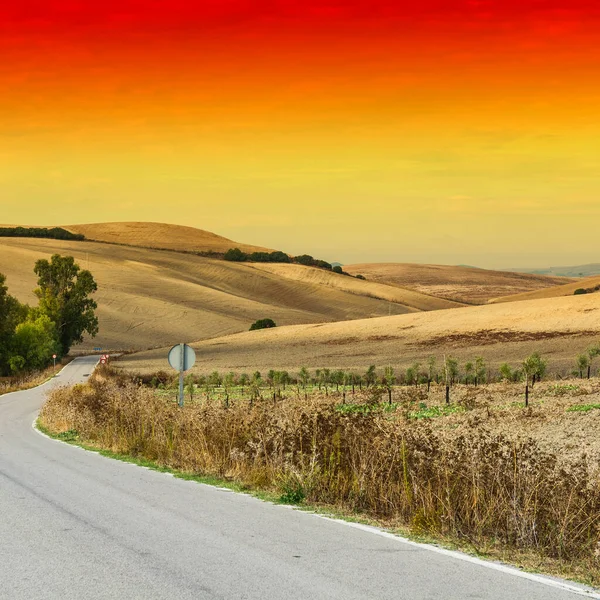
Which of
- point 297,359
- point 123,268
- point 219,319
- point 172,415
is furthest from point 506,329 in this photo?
point 123,268

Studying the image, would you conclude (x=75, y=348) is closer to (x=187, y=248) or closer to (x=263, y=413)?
(x=187, y=248)

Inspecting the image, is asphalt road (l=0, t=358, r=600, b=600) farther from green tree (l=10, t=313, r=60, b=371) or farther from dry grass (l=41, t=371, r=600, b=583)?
green tree (l=10, t=313, r=60, b=371)

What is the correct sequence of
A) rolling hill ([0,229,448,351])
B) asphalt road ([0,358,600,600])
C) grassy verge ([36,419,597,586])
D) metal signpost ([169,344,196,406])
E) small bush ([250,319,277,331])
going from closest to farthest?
asphalt road ([0,358,600,600]) → grassy verge ([36,419,597,586]) → metal signpost ([169,344,196,406]) → small bush ([250,319,277,331]) → rolling hill ([0,229,448,351])

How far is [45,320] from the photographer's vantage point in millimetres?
89625

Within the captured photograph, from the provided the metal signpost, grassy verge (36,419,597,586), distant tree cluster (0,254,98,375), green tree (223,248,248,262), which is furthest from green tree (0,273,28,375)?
green tree (223,248,248,262)

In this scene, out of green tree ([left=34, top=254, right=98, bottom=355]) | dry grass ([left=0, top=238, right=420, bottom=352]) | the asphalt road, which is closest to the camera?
the asphalt road

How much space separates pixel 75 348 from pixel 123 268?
43.0 m

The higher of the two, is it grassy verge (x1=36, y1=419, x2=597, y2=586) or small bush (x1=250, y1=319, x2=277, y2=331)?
grassy verge (x1=36, y1=419, x2=597, y2=586)

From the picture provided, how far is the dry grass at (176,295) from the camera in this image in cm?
12194

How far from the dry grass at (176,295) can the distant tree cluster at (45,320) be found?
37.0ft

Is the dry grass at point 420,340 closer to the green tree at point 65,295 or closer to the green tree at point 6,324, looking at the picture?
the green tree at point 65,295

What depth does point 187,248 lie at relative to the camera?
198 meters

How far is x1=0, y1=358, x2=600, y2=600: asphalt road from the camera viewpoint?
7391 mm

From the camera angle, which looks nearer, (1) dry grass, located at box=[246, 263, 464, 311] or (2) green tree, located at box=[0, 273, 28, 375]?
(2) green tree, located at box=[0, 273, 28, 375]
